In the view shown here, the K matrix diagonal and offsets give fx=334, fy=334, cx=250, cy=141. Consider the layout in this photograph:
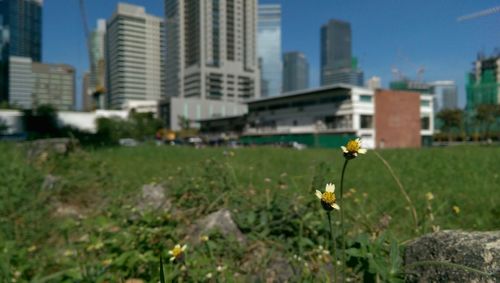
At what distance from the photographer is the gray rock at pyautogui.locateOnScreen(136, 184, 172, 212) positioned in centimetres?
260

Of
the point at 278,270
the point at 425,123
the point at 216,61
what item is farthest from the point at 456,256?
the point at 216,61

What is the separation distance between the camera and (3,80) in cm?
8262

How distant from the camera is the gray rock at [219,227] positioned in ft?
6.29

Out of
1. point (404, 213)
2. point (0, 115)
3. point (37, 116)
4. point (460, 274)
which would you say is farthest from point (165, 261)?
point (0, 115)

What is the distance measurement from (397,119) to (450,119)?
617 inches

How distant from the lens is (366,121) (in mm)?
43188

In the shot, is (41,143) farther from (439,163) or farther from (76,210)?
(439,163)

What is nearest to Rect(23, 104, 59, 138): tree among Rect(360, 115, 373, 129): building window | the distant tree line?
the distant tree line

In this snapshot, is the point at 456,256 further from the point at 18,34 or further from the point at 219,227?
the point at 18,34

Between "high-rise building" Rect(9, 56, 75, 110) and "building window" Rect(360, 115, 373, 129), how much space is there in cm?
8008

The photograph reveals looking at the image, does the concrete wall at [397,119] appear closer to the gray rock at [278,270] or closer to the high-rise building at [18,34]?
the gray rock at [278,270]

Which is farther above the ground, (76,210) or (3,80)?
(3,80)

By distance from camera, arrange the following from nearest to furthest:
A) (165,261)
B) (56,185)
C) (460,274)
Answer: (460,274), (165,261), (56,185)

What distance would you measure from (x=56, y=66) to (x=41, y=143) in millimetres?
150136
